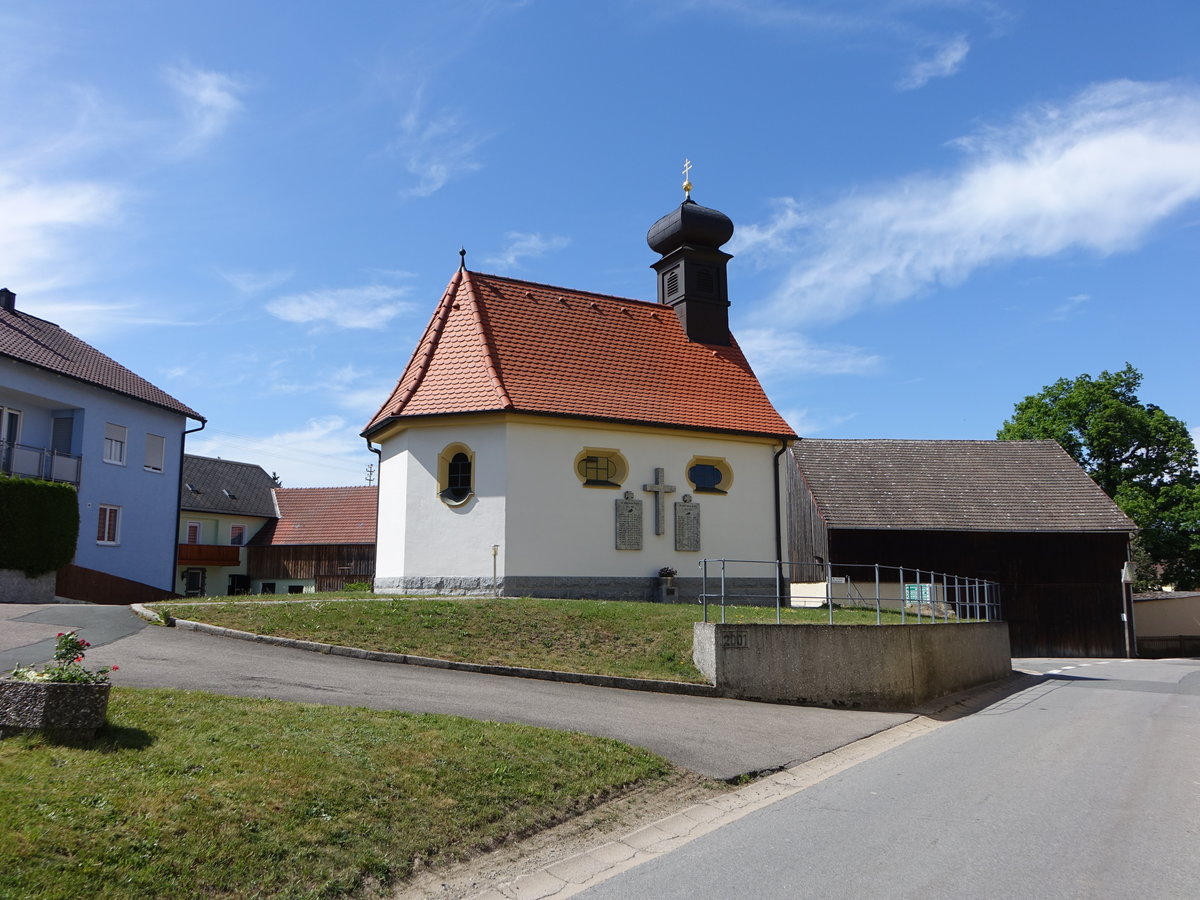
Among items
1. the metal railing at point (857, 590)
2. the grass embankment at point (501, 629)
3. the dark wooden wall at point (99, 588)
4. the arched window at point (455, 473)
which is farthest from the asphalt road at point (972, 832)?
the dark wooden wall at point (99, 588)

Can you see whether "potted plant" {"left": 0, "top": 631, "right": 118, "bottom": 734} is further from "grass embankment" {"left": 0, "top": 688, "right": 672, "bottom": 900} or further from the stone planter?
"grass embankment" {"left": 0, "top": 688, "right": 672, "bottom": 900}

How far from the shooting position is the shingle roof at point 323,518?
49.9 meters

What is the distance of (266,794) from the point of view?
19.8 feet

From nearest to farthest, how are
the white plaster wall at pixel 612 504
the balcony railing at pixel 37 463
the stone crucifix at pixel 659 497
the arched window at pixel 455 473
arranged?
the white plaster wall at pixel 612 504, the arched window at pixel 455 473, the stone crucifix at pixel 659 497, the balcony railing at pixel 37 463

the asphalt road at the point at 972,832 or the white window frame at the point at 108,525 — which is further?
the white window frame at the point at 108,525

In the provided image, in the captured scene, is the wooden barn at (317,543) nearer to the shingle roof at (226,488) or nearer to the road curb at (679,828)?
the shingle roof at (226,488)

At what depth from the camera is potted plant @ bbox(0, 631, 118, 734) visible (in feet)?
20.5

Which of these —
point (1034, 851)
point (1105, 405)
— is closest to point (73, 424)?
point (1034, 851)

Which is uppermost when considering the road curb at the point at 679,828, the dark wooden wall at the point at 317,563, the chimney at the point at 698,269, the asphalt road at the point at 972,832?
the chimney at the point at 698,269

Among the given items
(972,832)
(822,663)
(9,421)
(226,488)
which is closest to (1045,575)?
(822,663)

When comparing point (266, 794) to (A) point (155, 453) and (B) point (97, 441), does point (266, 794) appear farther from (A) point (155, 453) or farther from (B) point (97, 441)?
(A) point (155, 453)

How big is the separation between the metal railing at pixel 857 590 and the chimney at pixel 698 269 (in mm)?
6958

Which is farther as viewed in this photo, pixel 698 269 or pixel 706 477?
pixel 698 269

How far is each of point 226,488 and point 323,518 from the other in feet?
20.3
